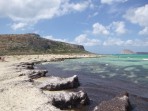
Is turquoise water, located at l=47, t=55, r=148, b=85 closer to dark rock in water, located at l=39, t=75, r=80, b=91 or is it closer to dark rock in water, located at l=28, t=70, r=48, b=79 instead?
dark rock in water, located at l=39, t=75, r=80, b=91

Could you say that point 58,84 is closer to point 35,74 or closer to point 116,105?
point 116,105

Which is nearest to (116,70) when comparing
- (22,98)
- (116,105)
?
(116,105)

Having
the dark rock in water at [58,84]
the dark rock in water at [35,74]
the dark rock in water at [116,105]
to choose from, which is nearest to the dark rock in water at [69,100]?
the dark rock in water at [116,105]

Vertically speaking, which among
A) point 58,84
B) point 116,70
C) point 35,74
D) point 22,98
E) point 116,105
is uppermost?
point 35,74

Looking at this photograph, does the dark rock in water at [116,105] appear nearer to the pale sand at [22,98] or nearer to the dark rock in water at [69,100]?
the dark rock in water at [69,100]

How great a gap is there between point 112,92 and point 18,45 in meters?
150

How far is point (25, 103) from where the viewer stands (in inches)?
973

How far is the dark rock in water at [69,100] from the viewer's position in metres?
26.1

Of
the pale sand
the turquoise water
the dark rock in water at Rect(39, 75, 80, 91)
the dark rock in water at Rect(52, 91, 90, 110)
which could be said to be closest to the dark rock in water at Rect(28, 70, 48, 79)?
the dark rock in water at Rect(39, 75, 80, 91)

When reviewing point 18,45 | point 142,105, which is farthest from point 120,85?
point 18,45

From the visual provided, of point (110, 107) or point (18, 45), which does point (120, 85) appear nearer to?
point (110, 107)

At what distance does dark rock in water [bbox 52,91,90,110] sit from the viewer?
85.6ft

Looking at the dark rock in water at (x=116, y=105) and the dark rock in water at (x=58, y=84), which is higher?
the dark rock in water at (x=58, y=84)

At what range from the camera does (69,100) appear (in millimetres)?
26719
